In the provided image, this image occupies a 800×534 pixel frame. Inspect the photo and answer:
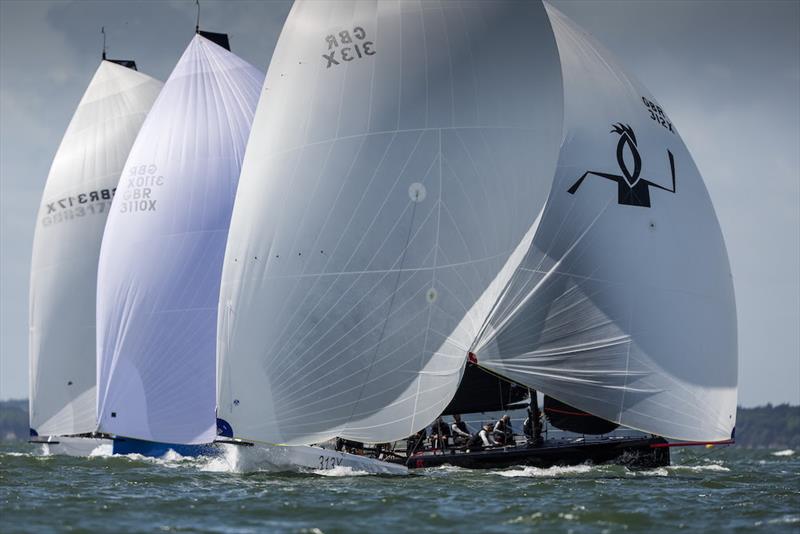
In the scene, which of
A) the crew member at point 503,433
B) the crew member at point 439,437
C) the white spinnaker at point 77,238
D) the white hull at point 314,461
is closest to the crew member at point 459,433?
the crew member at point 439,437

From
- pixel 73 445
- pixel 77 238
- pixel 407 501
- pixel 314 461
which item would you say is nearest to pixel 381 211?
pixel 314 461

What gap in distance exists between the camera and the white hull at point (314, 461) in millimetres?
24859

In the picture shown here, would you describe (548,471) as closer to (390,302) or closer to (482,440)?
(482,440)

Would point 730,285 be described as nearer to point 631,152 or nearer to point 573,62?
point 631,152

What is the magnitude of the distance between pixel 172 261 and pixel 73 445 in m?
10.0

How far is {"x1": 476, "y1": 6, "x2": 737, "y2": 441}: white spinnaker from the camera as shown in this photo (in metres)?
26.6

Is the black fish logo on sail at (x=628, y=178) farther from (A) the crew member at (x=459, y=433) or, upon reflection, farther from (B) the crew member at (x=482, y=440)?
(A) the crew member at (x=459, y=433)

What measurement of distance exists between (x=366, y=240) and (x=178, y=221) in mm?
9032

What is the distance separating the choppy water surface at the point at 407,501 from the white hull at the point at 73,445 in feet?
31.1

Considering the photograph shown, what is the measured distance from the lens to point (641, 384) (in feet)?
87.9

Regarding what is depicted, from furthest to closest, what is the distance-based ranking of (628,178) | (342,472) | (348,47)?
(628,178), (342,472), (348,47)

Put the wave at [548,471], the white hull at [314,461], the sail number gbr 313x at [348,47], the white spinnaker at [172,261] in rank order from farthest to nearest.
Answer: the white spinnaker at [172,261] → the wave at [548,471] → the white hull at [314,461] → the sail number gbr 313x at [348,47]

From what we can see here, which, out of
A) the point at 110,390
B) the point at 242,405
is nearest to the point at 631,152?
the point at 242,405

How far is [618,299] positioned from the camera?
88.3 feet
